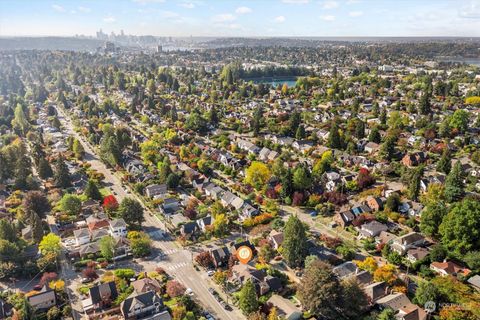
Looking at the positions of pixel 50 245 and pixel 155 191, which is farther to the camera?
pixel 155 191

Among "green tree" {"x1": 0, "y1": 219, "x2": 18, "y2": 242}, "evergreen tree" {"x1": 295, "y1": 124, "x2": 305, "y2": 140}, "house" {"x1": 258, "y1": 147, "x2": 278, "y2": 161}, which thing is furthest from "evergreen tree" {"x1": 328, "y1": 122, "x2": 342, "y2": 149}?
"green tree" {"x1": 0, "y1": 219, "x2": 18, "y2": 242}

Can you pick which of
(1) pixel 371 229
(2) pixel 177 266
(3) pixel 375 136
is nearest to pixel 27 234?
(2) pixel 177 266

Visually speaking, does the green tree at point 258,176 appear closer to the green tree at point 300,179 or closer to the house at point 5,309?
the green tree at point 300,179

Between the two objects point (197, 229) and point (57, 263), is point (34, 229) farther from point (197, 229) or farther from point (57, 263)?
point (197, 229)

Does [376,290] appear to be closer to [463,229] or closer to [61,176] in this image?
[463,229]

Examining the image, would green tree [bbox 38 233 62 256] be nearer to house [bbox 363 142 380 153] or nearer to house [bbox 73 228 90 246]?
house [bbox 73 228 90 246]

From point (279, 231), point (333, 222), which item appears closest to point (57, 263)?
point (279, 231)
